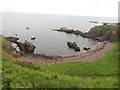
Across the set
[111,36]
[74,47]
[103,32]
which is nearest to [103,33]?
[103,32]

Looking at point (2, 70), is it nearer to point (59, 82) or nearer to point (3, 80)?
point (3, 80)

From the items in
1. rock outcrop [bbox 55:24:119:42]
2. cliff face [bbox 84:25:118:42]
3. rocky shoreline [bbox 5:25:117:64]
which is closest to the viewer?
rocky shoreline [bbox 5:25:117:64]

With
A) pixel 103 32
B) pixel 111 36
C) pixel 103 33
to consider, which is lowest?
pixel 111 36

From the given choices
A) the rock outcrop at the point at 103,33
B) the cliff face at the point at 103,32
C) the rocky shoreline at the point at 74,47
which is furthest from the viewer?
the rock outcrop at the point at 103,33

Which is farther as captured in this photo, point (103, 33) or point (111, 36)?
point (103, 33)

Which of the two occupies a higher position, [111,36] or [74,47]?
[111,36]

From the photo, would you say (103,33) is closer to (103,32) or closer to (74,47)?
(103,32)

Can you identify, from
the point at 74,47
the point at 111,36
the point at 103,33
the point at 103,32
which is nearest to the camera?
the point at 74,47

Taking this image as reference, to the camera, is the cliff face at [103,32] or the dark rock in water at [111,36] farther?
the cliff face at [103,32]

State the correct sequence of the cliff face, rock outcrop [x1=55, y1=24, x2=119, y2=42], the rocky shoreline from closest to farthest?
the rocky shoreline, the cliff face, rock outcrop [x1=55, y1=24, x2=119, y2=42]

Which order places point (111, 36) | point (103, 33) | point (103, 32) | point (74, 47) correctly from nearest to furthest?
1. point (74, 47)
2. point (111, 36)
3. point (103, 33)
4. point (103, 32)

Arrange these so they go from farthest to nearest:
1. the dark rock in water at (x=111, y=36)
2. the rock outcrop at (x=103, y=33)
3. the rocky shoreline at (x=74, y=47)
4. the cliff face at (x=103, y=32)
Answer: the rock outcrop at (x=103, y=33) < the cliff face at (x=103, y=32) < the dark rock in water at (x=111, y=36) < the rocky shoreline at (x=74, y=47)

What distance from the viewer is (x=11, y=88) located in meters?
20.9

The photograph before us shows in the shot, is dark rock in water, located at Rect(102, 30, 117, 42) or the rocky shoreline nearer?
the rocky shoreline
